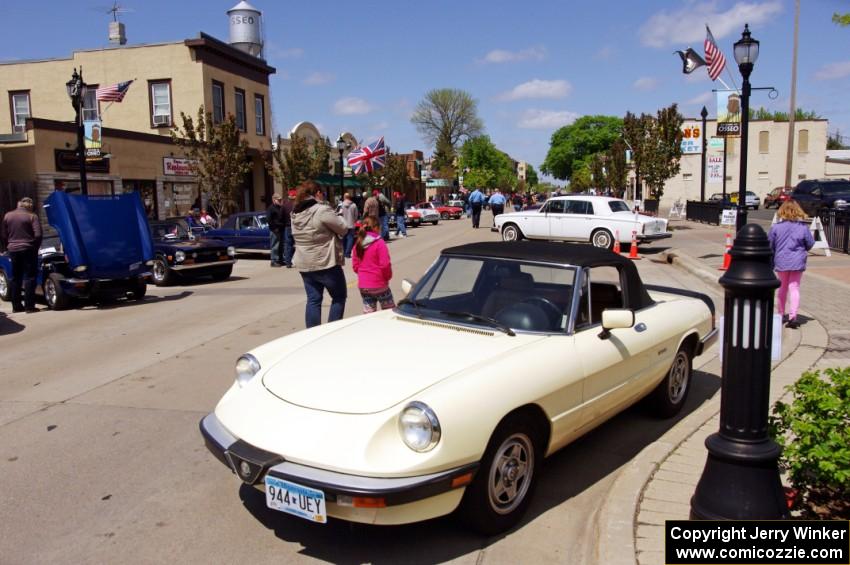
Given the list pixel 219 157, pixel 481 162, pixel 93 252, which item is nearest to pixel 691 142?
pixel 219 157

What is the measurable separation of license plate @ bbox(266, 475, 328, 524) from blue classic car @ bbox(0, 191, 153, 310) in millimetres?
9989

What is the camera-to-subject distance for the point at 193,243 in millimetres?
15453

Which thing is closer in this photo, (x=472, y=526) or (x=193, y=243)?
(x=472, y=526)

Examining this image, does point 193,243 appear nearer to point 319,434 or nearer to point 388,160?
point 319,434

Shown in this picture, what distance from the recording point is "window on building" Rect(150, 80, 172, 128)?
98.3 feet

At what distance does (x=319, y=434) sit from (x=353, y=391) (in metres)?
0.33

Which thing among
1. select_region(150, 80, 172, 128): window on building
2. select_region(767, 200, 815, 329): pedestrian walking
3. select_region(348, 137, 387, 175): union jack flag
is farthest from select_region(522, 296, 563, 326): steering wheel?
select_region(150, 80, 172, 128): window on building

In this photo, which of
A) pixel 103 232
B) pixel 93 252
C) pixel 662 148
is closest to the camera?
pixel 93 252

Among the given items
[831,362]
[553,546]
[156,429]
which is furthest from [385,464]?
[831,362]

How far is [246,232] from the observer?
2022 cm

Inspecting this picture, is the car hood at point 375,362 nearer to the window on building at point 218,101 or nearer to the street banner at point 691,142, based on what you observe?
the window on building at point 218,101

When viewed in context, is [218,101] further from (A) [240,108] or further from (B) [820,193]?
(B) [820,193]

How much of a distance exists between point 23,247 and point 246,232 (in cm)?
875

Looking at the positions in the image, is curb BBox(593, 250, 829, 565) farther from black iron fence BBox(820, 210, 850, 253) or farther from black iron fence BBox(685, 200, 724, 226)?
black iron fence BBox(685, 200, 724, 226)
